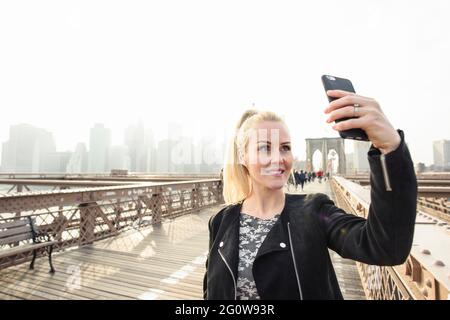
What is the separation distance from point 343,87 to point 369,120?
0.64 feet

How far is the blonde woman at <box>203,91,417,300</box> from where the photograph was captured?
0.80 meters

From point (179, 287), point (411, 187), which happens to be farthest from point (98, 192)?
point (411, 187)

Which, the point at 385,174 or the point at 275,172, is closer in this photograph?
the point at 385,174

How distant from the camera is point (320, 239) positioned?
113 centimetres

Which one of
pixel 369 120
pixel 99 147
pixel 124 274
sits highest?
pixel 99 147

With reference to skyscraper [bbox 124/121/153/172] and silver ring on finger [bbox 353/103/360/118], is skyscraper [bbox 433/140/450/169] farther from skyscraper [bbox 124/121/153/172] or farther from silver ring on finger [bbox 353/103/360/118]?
silver ring on finger [bbox 353/103/360/118]

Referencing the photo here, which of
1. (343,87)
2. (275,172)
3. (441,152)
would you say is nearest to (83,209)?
(275,172)

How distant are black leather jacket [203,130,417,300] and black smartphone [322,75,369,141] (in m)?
0.07

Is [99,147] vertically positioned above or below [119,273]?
above

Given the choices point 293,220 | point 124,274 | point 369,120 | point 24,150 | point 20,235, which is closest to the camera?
point 369,120

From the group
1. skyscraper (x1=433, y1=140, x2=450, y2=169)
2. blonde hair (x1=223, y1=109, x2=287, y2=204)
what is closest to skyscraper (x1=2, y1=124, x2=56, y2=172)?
blonde hair (x1=223, y1=109, x2=287, y2=204)

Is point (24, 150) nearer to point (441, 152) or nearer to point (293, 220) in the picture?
point (293, 220)

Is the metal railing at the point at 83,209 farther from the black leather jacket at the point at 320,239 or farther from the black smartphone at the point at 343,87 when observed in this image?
the black smartphone at the point at 343,87

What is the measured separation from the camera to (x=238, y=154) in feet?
5.36
